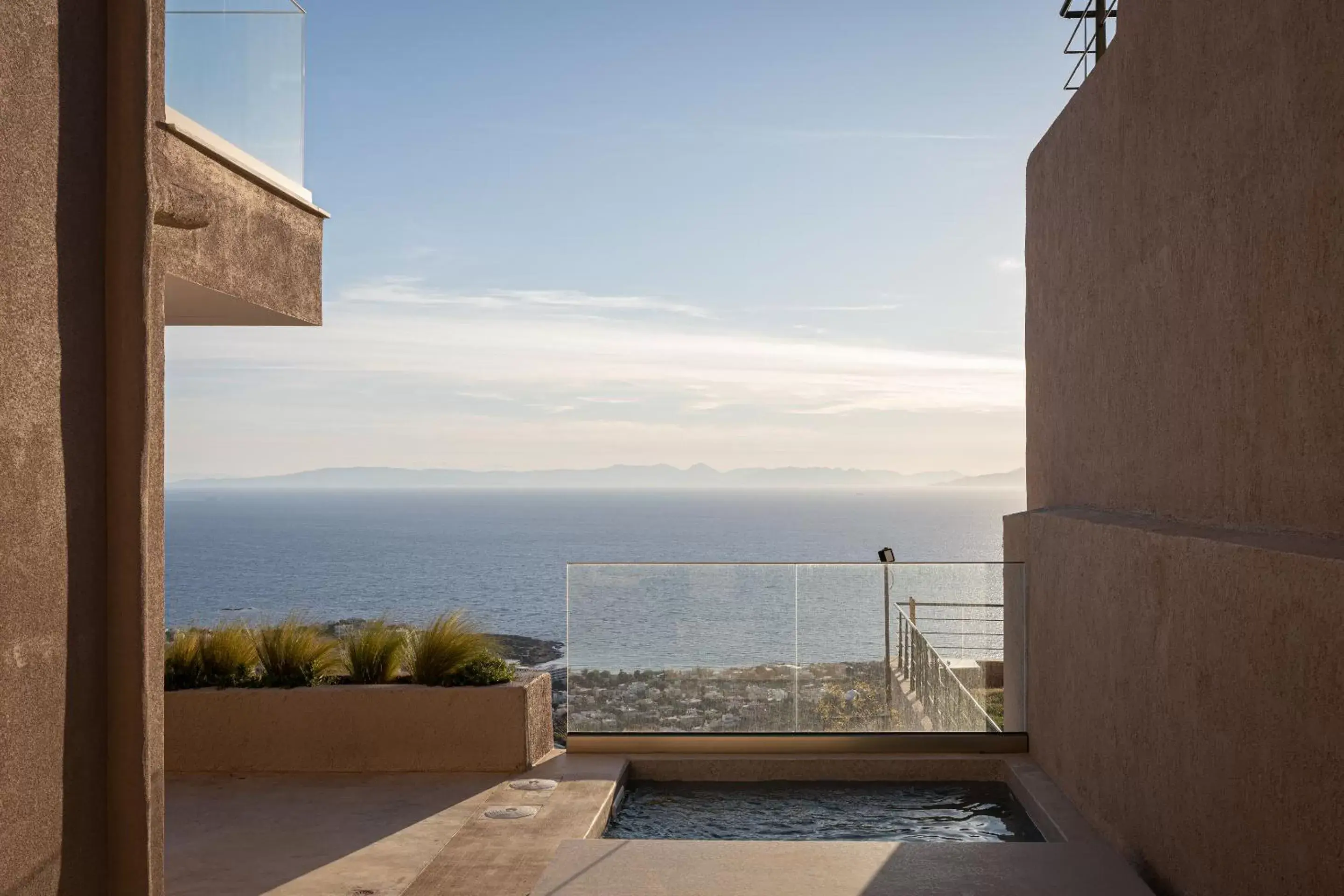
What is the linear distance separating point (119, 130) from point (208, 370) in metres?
57.9

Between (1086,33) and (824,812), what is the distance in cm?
543

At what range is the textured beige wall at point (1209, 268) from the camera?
3775 mm

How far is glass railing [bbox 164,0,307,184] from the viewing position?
17.0 ft

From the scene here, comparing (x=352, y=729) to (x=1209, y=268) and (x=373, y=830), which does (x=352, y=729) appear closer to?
(x=373, y=830)

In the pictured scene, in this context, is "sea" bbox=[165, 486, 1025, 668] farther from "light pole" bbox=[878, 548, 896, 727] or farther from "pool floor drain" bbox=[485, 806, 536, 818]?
"pool floor drain" bbox=[485, 806, 536, 818]

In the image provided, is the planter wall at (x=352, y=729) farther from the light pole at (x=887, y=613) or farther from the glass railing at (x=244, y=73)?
the glass railing at (x=244, y=73)

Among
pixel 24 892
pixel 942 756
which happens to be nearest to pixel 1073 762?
pixel 942 756

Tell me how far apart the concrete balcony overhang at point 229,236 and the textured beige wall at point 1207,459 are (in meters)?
3.79

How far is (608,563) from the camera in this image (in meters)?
7.70

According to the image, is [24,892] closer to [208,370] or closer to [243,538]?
[208,370]

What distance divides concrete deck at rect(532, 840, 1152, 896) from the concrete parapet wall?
329mm

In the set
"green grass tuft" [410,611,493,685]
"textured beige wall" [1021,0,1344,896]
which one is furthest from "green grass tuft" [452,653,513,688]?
"textured beige wall" [1021,0,1344,896]

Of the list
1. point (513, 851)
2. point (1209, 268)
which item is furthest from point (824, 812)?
point (1209, 268)

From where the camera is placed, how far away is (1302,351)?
3.88 metres
